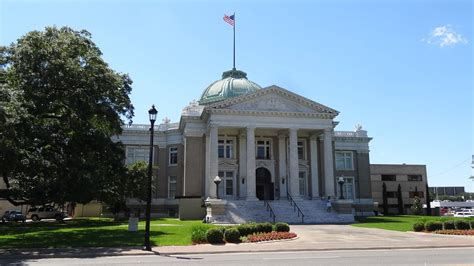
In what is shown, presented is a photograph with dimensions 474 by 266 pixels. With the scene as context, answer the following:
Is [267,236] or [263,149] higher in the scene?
[263,149]

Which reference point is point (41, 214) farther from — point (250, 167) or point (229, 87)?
point (229, 87)

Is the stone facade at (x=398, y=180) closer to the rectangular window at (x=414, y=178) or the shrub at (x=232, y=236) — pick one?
the rectangular window at (x=414, y=178)

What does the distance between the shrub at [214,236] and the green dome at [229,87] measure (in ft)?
108

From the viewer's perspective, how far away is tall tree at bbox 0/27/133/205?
917 inches

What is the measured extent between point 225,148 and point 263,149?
171 inches

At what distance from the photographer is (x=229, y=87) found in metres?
53.6

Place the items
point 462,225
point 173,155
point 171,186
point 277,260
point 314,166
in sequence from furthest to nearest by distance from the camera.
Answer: point 173,155 < point 171,186 < point 314,166 < point 462,225 < point 277,260

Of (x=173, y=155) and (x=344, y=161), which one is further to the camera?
(x=344, y=161)

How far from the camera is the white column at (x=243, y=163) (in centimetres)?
4384

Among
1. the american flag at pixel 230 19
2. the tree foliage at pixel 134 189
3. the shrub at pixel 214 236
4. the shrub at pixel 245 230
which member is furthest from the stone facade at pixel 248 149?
the shrub at pixel 214 236

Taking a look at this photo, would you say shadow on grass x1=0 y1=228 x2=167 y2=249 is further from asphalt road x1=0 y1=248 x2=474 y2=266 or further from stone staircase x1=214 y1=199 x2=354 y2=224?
stone staircase x1=214 y1=199 x2=354 y2=224

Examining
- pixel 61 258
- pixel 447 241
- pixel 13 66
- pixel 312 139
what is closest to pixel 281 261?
pixel 61 258

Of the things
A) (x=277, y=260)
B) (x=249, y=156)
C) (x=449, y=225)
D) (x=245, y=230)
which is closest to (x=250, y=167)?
(x=249, y=156)

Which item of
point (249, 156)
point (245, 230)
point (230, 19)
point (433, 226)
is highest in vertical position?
point (230, 19)
